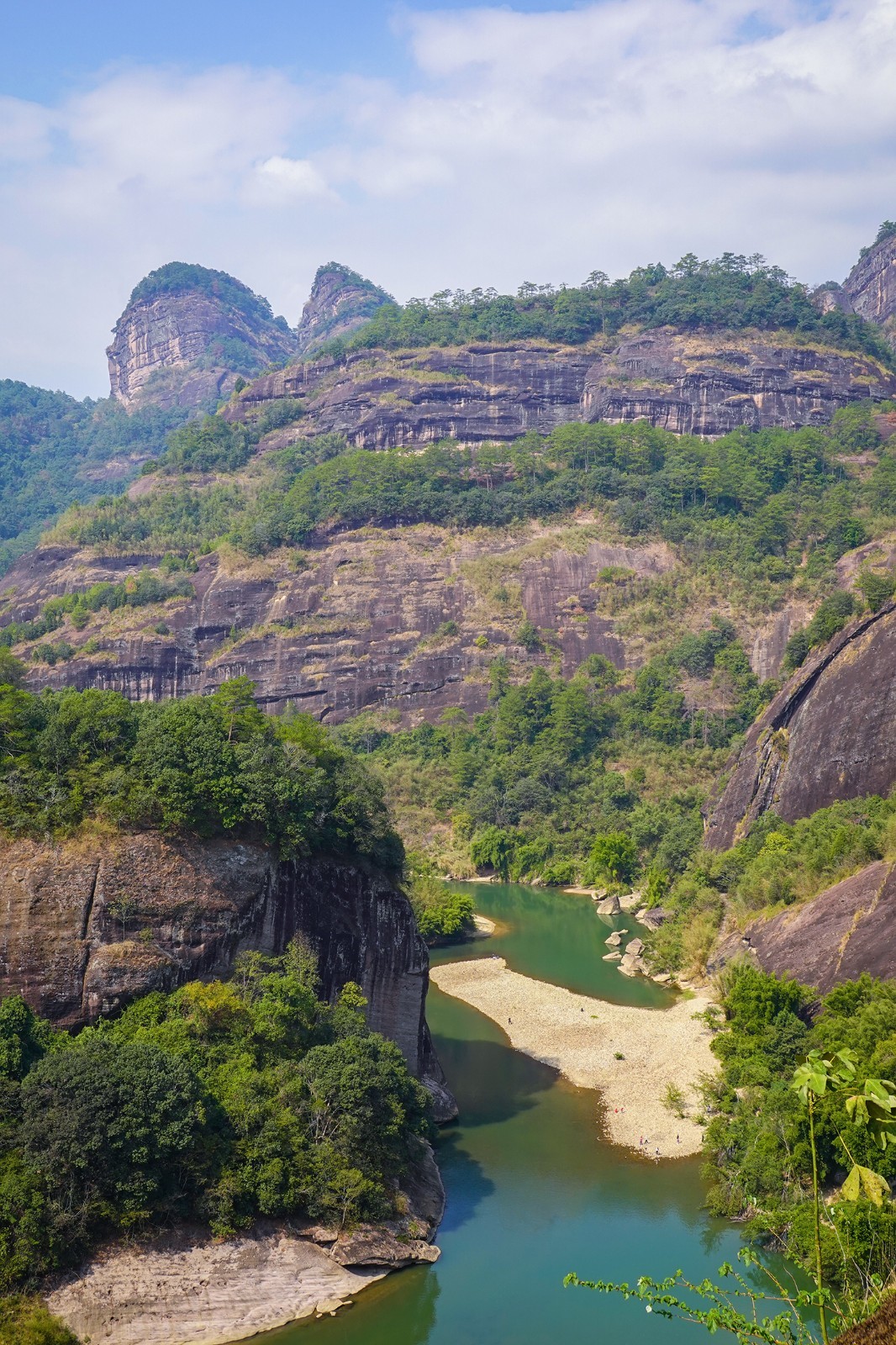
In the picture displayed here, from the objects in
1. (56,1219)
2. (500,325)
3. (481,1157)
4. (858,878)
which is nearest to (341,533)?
(500,325)

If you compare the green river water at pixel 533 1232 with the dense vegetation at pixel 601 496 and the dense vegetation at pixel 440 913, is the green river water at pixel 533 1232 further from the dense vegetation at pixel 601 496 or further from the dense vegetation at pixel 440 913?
the dense vegetation at pixel 601 496

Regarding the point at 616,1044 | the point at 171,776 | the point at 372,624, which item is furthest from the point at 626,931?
the point at 372,624

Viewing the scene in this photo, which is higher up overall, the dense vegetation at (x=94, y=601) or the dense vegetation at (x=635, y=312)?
the dense vegetation at (x=635, y=312)

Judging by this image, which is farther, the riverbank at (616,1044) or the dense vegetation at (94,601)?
the dense vegetation at (94,601)

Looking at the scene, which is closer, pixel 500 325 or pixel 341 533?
pixel 341 533

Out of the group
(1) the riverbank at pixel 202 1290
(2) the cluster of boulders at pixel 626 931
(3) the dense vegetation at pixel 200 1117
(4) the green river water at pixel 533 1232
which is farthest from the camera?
(2) the cluster of boulders at pixel 626 931

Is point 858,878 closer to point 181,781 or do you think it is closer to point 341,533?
point 181,781

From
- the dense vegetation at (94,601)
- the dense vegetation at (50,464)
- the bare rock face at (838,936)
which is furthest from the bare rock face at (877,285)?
the bare rock face at (838,936)
